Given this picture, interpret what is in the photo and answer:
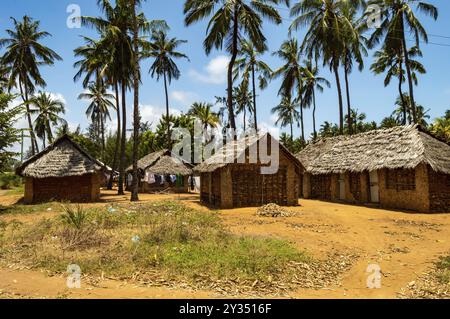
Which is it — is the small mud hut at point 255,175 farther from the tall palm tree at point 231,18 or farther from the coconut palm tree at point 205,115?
the coconut palm tree at point 205,115

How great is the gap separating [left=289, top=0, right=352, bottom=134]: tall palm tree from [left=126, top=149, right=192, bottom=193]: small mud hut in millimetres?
13612

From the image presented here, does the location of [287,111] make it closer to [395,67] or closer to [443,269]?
[395,67]

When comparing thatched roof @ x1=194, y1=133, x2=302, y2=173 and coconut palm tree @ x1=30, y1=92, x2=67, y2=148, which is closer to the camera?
thatched roof @ x1=194, y1=133, x2=302, y2=173

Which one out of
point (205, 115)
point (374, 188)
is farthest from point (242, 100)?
point (374, 188)

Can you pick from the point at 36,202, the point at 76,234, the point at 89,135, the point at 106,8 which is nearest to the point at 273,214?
the point at 76,234

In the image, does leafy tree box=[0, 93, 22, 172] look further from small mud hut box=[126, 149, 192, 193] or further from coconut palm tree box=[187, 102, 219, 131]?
coconut palm tree box=[187, 102, 219, 131]

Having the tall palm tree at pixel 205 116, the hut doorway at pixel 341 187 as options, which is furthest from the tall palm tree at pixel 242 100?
the hut doorway at pixel 341 187

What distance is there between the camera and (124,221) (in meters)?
10.5

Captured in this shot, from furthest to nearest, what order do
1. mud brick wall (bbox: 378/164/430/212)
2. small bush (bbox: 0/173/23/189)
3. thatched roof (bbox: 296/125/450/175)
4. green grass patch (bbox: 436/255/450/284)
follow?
small bush (bbox: 0/173/23/189) → thatched roof (bbox: 296/125/450/175) → mud brick wall (bbox: 378/164/430/212) → green grass patch (bbox: 436/255/450/284)

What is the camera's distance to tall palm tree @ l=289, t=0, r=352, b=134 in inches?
871

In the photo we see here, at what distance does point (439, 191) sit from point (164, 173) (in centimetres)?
1918

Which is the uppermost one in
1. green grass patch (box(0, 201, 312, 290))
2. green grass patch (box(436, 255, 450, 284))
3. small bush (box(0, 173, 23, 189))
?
small bush (box(0, 173, 23, 189))

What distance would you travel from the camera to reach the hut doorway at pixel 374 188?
1719 centimetres

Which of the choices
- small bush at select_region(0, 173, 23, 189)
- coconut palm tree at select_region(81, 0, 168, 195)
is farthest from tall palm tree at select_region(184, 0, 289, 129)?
small bush at select_region(0, 173, 23, 189)
